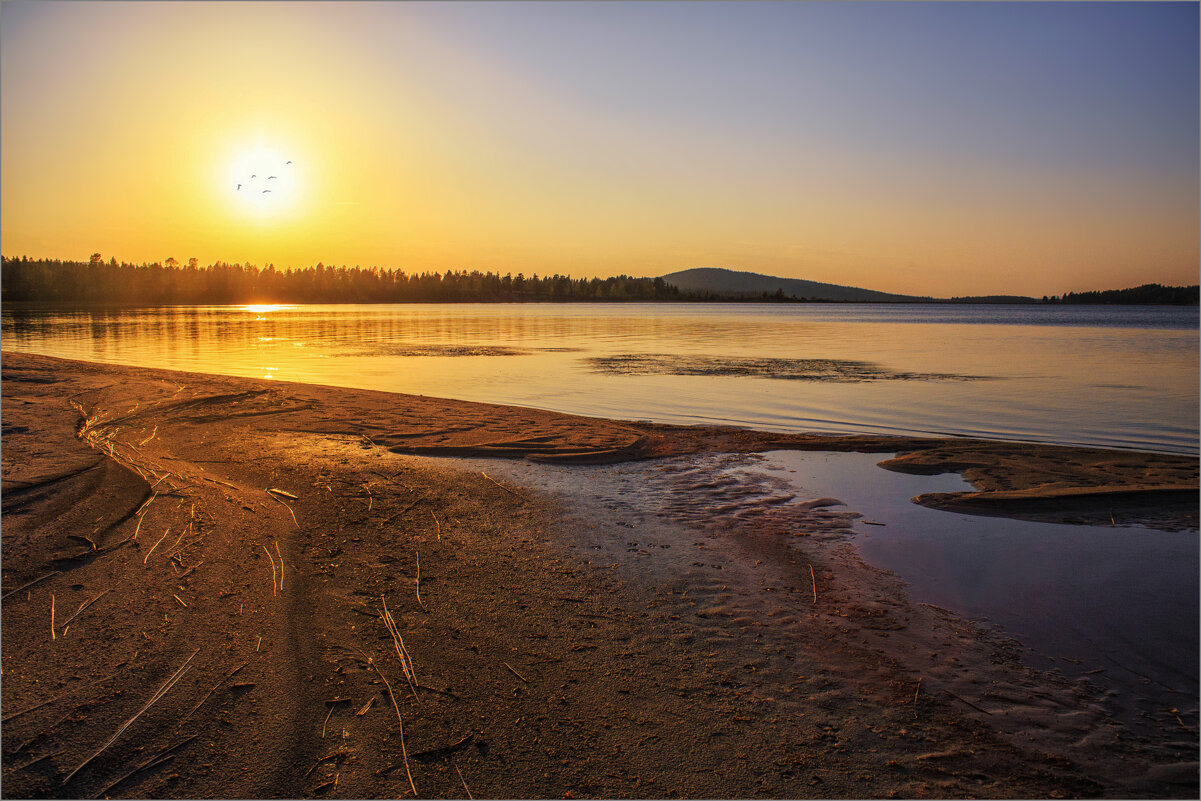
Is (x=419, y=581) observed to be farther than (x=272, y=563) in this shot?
No

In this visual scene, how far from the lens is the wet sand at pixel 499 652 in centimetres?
331

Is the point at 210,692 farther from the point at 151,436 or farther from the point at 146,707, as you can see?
the point at 151,436

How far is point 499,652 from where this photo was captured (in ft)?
14.3

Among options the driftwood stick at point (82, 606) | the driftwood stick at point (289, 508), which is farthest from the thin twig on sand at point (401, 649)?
the driftwood stick at point (289, 508)

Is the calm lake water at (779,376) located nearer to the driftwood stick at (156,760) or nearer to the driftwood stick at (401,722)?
the driftwood stick at (401,722)

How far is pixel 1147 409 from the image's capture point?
15.8m

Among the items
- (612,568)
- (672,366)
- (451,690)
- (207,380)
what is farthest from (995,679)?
(672,366)

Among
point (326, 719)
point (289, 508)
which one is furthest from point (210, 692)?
point (289, 508)

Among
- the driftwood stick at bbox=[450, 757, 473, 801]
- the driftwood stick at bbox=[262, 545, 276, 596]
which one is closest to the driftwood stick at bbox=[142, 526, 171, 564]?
the driftwood stick at bbox=[262, 545, 276, 596]

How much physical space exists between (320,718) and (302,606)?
4.79 feet

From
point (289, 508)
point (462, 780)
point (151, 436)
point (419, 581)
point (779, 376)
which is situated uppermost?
point (779, 376)

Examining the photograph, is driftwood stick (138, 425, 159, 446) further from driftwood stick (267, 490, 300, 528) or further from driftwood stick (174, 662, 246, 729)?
driftwood stick (174, 662, 246, 729)

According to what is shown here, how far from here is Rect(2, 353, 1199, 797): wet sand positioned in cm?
A: 331

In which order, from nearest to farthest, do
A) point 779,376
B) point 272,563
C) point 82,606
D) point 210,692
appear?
point 210,692 → point 82,606 → point 272,563 → point 779,376
